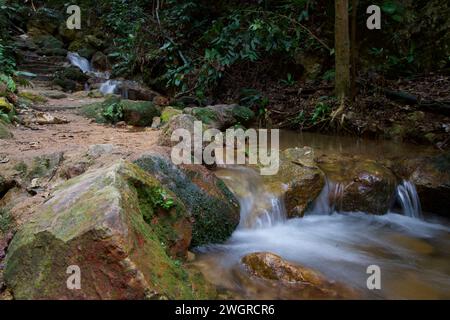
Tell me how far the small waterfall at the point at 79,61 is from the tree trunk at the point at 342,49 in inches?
394

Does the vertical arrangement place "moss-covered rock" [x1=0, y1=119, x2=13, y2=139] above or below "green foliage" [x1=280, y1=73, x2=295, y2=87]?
below

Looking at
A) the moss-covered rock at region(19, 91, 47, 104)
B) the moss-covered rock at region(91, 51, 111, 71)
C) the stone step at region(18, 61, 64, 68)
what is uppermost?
the moss-covered rock at region(91, 51, 111, 71)

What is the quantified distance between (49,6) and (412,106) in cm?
1744

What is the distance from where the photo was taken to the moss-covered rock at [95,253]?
2.27 metres

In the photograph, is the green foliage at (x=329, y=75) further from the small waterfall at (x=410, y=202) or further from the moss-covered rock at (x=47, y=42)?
the moss-covered rock at (x=47, y=42)

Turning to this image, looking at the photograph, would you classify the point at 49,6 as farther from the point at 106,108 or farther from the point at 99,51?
the point at 106,108

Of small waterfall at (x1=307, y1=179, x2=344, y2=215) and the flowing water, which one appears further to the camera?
small waterfall at (x1=307, y1=179, x2=344, y2=215)

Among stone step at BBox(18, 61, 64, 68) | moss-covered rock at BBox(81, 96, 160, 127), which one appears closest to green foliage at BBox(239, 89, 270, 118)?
moss-covered rock at BBox(81, 96, 160, 127)

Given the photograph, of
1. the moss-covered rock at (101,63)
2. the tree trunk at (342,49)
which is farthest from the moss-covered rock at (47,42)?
the tree trunk at (342,49)

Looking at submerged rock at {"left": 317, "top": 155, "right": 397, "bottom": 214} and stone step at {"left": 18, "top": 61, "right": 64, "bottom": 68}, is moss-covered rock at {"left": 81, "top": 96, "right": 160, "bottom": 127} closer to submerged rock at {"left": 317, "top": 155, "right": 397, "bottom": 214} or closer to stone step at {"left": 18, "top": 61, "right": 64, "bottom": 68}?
submerged rock at {"left": 317, "top": 155, "right": 397, "bottom": 214}

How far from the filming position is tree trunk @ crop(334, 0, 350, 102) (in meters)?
7.51

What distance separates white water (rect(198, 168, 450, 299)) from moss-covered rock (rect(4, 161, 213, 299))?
1.08 metres

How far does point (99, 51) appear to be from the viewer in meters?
15.4

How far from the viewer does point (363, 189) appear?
5207 millimetres
